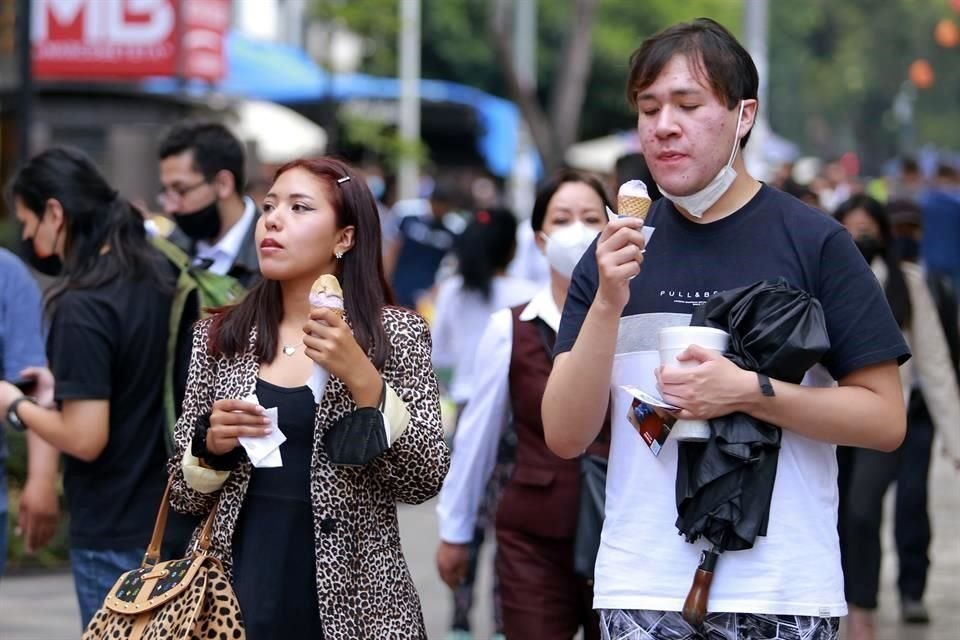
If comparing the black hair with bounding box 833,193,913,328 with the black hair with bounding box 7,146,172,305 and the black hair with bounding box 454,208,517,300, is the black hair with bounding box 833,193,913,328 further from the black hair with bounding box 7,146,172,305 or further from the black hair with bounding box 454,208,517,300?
the black hair with bounding box 7,146,172,305

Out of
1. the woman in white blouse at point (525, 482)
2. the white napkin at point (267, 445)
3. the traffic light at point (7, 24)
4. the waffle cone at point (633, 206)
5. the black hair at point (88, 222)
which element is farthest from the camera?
the traffic light at point (7, 24)

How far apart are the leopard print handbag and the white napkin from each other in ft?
0.84

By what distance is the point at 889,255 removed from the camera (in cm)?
751

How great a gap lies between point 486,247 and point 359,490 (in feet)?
16.7

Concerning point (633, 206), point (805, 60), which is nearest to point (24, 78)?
point (633, 206)

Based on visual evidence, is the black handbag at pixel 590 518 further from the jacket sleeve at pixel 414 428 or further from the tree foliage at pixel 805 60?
the tree foliage at pixel 805 60

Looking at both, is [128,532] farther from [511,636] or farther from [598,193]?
[598,193]

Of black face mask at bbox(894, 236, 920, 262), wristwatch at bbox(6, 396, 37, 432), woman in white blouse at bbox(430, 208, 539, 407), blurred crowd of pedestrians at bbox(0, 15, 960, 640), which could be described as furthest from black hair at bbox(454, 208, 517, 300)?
wristwatch at bbox(6, 396, 37, 432)

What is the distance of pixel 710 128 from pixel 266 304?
123 cm

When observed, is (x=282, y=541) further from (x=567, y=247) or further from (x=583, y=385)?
(x=567, y=247)

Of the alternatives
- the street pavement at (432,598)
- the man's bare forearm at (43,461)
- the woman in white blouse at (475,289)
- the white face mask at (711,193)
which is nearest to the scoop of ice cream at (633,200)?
the white face mask at (711,193)

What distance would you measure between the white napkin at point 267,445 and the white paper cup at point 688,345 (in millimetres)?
951

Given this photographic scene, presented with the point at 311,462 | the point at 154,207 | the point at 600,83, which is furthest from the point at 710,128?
the point at 600,83

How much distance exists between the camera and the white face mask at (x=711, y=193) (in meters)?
3.57
